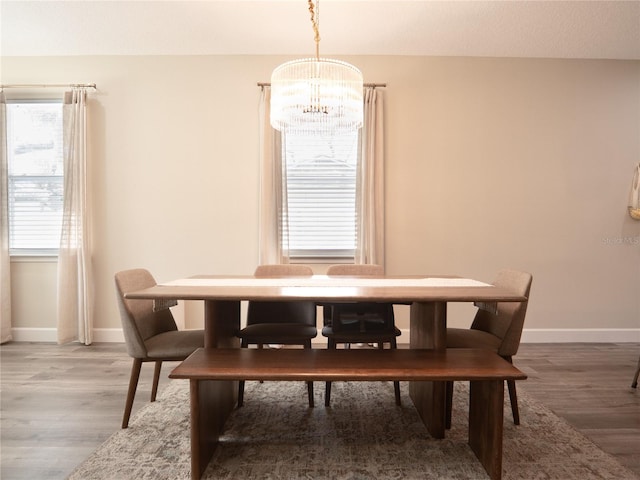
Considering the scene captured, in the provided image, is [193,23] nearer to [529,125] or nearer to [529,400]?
[529,125]

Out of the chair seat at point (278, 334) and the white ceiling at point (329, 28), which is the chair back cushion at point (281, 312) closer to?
the chair seat at point (278, 334)

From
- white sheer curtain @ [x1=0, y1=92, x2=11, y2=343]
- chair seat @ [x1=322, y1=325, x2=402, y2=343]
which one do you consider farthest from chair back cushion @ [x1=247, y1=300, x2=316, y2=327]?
white sheer curtain @ [x1=0, y1=92, x2=11, y2=343]

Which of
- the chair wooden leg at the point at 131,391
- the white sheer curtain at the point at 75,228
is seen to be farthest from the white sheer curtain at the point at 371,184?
the white sheer curtain at the point at 75,228

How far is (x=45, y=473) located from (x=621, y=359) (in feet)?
13.7

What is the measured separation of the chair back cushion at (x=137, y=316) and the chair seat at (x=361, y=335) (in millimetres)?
1049

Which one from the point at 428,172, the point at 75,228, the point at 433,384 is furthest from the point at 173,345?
the point at 428,172

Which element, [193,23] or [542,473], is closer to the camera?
[542,473]

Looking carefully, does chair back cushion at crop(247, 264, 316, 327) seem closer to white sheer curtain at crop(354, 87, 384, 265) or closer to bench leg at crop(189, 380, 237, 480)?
bench leg at crop(189, 380, 237, 480)

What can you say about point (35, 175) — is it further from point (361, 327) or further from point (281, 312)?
point (361, 327)

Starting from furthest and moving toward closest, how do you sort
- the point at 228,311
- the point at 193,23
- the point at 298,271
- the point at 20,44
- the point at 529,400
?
the point at 20,44 < the point at 193,23 < the point at 298,271 < the point at 529,400 < the point at 228,311

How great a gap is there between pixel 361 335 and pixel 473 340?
660 mm

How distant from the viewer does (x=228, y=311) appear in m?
2.22

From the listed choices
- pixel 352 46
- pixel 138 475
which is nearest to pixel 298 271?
pixel 138 475

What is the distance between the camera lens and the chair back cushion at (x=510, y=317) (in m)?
2.01
